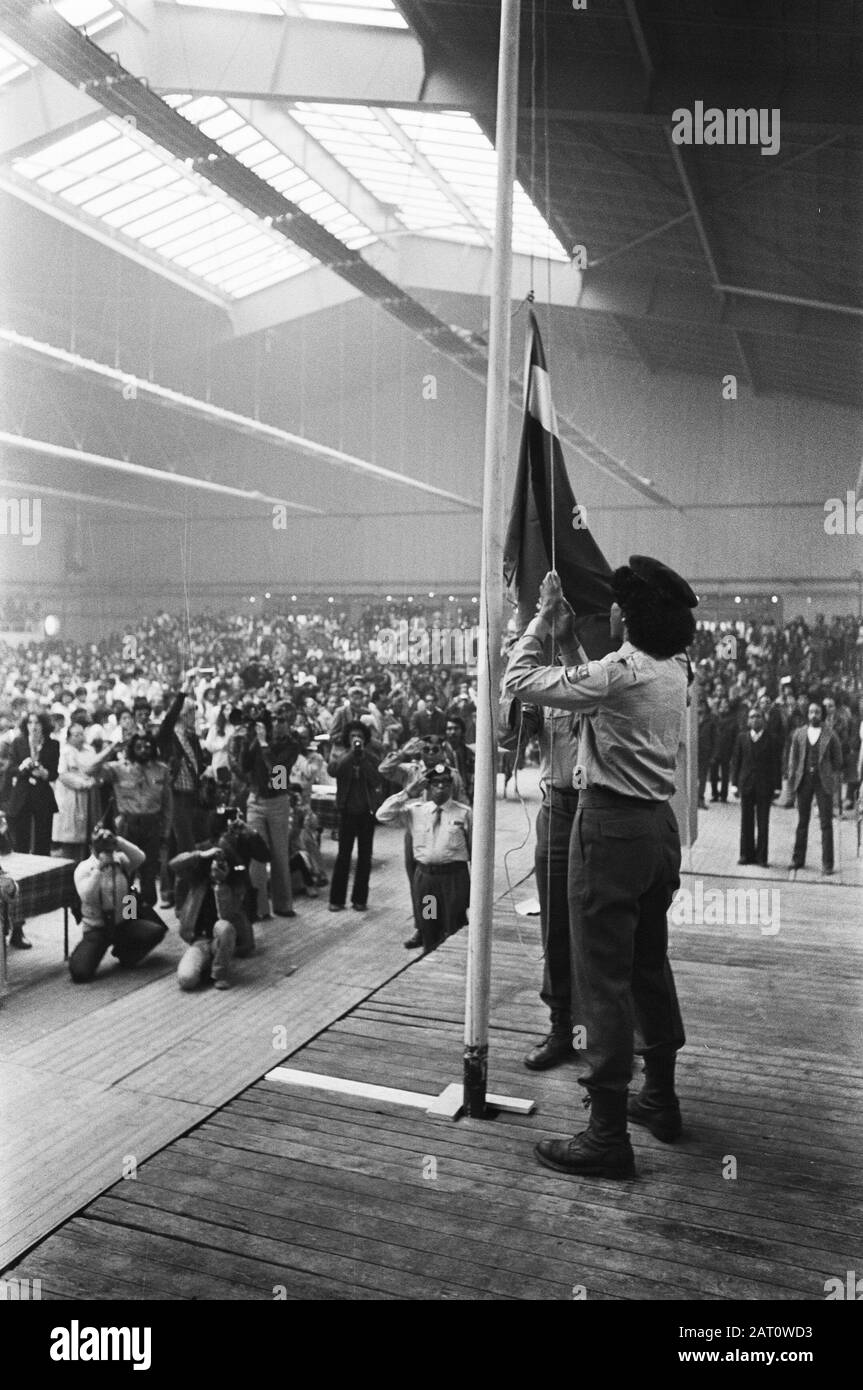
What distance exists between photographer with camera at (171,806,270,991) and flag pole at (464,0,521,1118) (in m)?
4.70

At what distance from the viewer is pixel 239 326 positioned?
19.4m

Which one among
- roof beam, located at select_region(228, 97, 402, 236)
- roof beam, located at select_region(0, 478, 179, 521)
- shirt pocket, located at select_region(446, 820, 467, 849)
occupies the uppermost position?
roof beam, located at select_region(228, 97, 402, 236)

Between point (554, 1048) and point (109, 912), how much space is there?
504 cm

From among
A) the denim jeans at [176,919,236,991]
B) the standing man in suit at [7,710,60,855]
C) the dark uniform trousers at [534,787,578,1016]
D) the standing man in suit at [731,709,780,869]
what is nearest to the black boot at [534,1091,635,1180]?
the dark uniform trousers at [534,787,578,1016]

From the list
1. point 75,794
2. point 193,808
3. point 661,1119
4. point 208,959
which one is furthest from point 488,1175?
point 75,794

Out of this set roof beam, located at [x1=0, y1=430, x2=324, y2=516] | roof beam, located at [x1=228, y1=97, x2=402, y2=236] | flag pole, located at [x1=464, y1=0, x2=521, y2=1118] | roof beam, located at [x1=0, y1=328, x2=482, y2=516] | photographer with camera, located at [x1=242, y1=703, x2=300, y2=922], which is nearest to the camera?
flag pole, located at [x1=464, y1=0, x2=521, y2=1118]

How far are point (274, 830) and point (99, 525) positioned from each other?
1763 cm

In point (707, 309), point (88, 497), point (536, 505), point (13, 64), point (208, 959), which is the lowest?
point (208, 959)

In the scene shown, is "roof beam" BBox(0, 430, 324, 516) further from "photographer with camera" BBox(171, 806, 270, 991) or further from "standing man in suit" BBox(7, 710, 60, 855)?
"photographer with camera" BBox(171, 806, 270, 991)

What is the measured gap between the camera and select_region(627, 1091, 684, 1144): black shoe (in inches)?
122

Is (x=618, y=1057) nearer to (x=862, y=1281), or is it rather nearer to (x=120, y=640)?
(x=862, y=1281)

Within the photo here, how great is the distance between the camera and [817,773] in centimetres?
1016

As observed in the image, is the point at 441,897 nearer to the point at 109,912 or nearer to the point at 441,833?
the point at 441,833

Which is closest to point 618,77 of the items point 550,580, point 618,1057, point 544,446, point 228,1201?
point 544,446
